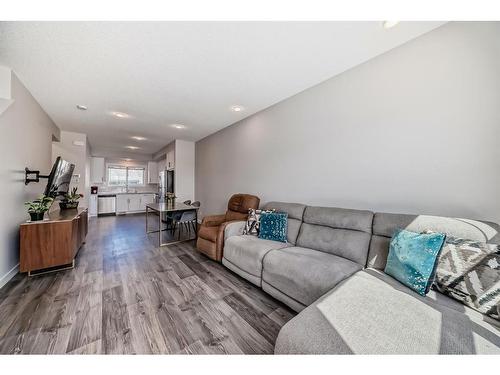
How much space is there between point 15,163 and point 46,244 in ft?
3.66

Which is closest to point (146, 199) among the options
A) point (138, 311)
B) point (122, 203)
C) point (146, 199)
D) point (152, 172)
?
point (146, 199)

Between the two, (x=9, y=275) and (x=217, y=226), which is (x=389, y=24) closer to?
(x=217, y=226)

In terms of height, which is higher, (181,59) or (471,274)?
(181,59)

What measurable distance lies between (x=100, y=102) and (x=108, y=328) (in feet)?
10.6

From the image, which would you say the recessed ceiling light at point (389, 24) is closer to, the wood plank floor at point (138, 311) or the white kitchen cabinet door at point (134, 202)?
the wood plank floor at point (138, 311)

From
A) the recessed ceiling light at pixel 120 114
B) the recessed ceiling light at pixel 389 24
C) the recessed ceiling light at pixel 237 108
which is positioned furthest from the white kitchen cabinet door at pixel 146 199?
the recessed ceiling light at pixel 389 24

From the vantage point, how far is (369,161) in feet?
6.77

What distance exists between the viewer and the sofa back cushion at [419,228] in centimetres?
127

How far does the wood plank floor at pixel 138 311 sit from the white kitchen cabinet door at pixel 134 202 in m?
5.65

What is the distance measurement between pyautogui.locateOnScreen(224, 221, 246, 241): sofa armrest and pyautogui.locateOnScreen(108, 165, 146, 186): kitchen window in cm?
741

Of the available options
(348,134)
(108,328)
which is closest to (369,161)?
(348,134)

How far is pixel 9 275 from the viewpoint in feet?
7.23

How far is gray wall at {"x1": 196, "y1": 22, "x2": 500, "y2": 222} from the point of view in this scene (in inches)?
56.7
